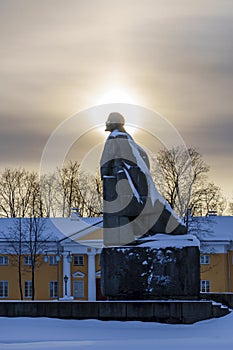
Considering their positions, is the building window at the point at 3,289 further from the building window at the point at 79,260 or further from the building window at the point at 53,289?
the building window at the point at 79,260

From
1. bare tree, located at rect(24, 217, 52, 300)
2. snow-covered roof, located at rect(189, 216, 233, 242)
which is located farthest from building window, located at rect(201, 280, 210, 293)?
bare tree, located at rect(24, 217, 52, 300)

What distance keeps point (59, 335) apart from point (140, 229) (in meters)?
4.51

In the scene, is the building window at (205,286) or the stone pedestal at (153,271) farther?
the building window at (205,286)

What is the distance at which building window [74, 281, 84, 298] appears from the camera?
50312 mm

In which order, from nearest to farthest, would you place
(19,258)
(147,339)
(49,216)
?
(147,339) < (19,258) < (49,216)

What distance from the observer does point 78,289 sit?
166ft

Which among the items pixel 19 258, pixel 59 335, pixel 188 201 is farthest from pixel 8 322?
pixel 19 258

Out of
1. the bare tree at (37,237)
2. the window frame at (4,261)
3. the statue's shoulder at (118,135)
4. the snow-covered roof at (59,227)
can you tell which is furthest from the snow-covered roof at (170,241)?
the window frame at (4,261)

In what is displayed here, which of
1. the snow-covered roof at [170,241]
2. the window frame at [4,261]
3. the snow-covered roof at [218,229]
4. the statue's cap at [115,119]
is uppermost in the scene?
the statue's cap at [115,119]

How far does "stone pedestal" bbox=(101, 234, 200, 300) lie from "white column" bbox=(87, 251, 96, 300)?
106 feet

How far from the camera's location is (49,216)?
57.2 meters

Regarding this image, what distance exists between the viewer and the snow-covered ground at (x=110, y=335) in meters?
13.2

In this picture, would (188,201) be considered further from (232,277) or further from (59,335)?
(59,335)

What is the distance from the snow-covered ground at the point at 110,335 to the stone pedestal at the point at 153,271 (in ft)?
4.03
